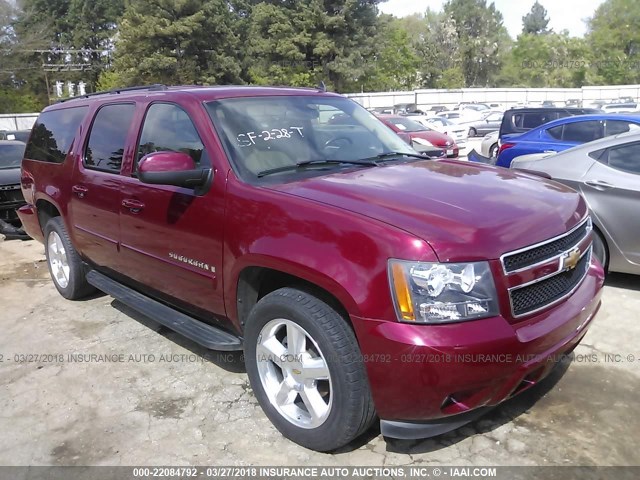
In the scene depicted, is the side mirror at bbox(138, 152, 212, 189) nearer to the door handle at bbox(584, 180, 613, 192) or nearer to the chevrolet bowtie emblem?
the chevrolet bowtie emblem

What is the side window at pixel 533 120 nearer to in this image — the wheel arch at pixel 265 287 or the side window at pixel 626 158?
the side window at pixel 626 158

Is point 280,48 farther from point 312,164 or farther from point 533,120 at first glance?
point 312,164

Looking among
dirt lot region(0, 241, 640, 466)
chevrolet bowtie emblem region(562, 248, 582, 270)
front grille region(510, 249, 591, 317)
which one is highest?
chevrolet bowtie emblem region(562, 248, 582, 270)

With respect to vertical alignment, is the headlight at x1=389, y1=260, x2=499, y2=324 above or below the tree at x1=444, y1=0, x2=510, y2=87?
below

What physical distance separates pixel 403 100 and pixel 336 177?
50851 mm

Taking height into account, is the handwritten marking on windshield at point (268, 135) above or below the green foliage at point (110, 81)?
below

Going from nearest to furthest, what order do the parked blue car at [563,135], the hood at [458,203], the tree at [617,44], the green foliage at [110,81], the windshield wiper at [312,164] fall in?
the hood at [458,203], the windshield wiper at [312,164], the parked blue car at [563,135], the green foliage at [110,81], the tree at [617,44]

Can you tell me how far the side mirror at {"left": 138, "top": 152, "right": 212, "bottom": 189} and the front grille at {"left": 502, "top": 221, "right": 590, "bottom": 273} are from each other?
1778 millimetres

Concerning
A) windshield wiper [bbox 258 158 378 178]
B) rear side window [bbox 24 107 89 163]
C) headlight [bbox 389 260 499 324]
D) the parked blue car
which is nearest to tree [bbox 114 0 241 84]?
the parked blue car

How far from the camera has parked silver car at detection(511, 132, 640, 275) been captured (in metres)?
4.89

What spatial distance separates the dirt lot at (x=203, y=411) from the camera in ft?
9.81

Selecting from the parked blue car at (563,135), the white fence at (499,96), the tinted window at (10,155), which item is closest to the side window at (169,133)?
the parked blue car at (563,135)

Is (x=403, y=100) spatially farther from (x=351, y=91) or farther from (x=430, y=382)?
Result: (x=430, y=382)

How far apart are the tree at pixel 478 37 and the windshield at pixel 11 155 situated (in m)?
79.5
